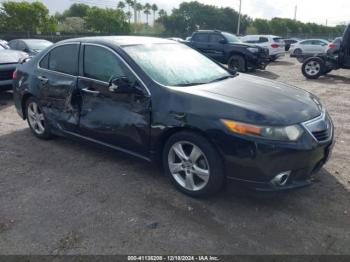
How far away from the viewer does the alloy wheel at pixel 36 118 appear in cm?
520

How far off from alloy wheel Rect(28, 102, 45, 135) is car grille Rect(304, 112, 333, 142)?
12.3ft

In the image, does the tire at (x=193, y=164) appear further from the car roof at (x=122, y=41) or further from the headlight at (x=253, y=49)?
the headlight at (x=253, y=49)

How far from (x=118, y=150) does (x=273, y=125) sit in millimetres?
1872

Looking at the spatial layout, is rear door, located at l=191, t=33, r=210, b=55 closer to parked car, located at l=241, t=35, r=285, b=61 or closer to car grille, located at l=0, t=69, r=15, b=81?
parked car, located at l=241, t=35, r=285, b=61

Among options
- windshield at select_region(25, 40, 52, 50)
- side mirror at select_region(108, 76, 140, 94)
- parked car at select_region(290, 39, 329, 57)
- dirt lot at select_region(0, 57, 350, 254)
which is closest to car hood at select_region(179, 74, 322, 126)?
side mirror at select_region(108, 76, 140, 94)

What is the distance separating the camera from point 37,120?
529cm

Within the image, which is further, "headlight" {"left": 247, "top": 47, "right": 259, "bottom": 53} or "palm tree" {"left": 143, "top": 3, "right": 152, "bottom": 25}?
"palm tree" {"left": 143, "top": 3, "right": 152, "bottom": 25}

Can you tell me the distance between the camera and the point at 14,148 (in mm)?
5062

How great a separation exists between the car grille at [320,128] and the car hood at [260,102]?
6cm

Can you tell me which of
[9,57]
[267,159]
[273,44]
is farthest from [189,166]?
[273,44]

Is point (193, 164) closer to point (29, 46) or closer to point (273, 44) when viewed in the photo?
point (29, 46)

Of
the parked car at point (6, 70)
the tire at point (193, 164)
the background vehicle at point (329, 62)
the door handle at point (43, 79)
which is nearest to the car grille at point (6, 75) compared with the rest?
the parked car at point (6, 70)

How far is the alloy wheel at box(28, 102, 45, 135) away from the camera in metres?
5.20

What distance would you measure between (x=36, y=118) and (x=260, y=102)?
358 centimetres
